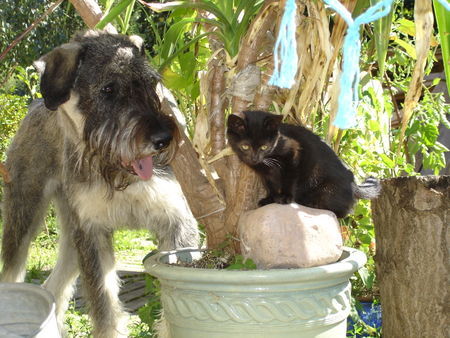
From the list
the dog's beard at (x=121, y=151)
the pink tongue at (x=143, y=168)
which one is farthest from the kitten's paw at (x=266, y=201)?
the pink tongue at (x=143, y=168)

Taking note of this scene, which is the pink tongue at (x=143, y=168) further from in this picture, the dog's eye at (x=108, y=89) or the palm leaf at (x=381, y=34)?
the palm leaf at (x=381, y=34)

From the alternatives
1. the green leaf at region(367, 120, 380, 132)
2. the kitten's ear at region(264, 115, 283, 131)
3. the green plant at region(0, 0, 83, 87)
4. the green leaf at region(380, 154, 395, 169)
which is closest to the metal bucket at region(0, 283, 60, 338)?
the kitten's ear at region(264, 115, 283, 131)

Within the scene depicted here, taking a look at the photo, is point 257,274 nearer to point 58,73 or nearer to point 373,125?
point 58,73

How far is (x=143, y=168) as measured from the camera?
9.11 ft

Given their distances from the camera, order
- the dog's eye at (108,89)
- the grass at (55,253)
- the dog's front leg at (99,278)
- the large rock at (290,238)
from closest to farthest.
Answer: the large rock at (290,238), the dog's eye at (108,89), the dog's front leg at (99,278), the grass at (55,253)

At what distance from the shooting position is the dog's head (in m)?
2.63

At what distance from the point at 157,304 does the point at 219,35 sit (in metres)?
1.71

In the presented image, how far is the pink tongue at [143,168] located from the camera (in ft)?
9.05

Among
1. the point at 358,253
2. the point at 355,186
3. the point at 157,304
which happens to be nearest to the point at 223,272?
the point at 358,253

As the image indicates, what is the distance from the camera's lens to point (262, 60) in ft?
8.00

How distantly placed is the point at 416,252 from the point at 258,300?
1.13 meters

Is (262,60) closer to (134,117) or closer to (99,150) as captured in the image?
(134,117)

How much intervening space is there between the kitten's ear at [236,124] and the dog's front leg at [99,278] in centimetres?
105

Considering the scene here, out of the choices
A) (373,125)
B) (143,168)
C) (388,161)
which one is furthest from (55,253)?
(388,161)
